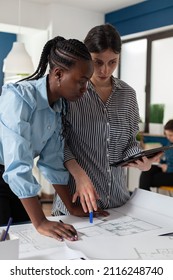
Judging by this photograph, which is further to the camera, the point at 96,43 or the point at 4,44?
the point at 4,44

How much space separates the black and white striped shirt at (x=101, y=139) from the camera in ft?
4.41

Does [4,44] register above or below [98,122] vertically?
A: above

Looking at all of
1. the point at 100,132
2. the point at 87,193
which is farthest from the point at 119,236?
the point at 100,132

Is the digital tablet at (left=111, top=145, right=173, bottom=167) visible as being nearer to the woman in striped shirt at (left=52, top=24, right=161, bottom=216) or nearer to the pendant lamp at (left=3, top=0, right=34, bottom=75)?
the woman in striped shirt at (left=52, top=24, right=161, bottom=216)

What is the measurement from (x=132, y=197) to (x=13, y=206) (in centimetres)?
45

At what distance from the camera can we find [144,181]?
169 inches

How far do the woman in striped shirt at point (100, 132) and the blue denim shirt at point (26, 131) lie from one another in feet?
0.35

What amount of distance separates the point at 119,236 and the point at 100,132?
0.41 m

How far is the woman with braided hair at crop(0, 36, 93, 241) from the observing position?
3.42ft

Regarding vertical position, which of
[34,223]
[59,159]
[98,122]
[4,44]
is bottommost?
[34,223]

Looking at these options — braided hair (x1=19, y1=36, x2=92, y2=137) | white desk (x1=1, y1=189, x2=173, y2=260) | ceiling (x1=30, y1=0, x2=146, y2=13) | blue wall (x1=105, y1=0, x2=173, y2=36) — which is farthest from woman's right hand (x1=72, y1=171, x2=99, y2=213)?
ceiling (x1=30, y1=0, x2=146, y2=13)

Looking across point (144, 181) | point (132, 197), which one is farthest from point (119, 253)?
point (144, 181)

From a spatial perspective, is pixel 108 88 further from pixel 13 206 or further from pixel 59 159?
pixel 13 206
